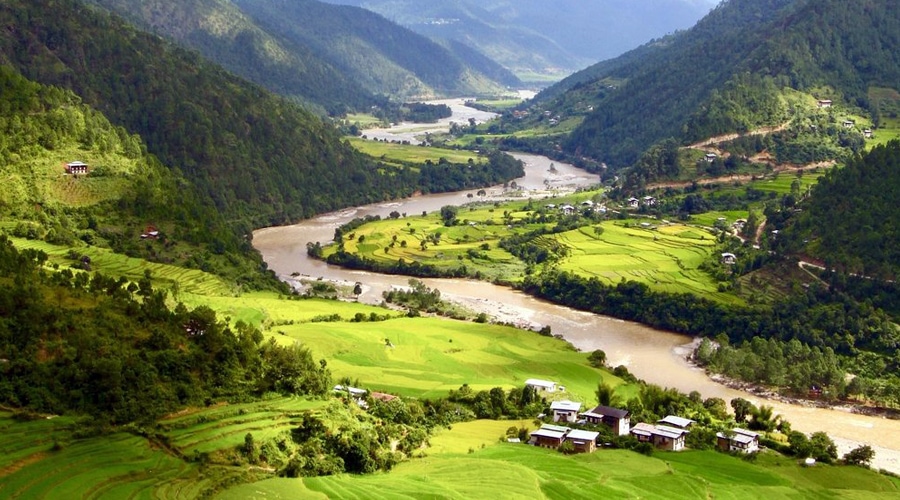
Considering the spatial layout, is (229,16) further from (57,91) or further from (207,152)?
(57,91)

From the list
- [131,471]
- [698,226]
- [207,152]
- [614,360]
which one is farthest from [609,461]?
[207,152]

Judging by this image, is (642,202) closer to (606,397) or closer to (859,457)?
(606,397)

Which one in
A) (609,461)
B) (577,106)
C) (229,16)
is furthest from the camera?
(229,16)

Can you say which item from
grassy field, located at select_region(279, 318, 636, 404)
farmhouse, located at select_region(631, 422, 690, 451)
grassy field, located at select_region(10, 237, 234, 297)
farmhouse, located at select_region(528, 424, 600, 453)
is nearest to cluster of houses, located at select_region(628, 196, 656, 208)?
grassy field, located at select_region(279, 318, 636, 404)

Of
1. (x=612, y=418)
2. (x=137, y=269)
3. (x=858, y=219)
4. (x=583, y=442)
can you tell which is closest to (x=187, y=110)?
(x=137, y=269)

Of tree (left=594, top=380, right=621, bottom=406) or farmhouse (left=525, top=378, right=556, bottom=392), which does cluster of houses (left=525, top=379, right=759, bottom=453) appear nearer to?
tree (left=594, top=380, right=621, bottom=406)

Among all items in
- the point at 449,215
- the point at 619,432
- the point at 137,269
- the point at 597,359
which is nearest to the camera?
the point at 619,432
